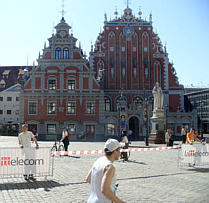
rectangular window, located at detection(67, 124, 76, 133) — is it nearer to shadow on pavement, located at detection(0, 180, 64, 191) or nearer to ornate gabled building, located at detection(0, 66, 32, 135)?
ornate gabled building, located at detection(0, 66, 32, 135)

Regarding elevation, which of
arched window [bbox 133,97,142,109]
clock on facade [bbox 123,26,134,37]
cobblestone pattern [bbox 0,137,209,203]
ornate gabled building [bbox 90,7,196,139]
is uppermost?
clock on facade [bbox 123,26,134,37]

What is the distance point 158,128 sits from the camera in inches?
978

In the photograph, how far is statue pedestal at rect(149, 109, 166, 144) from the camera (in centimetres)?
2456

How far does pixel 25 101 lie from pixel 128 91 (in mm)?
14192

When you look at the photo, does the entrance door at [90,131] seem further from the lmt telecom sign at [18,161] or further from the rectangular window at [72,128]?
the lmt telecom sign at [18,161]

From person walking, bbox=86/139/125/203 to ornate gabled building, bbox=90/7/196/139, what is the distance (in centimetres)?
3548

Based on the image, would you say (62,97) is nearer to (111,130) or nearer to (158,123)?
(111,130)

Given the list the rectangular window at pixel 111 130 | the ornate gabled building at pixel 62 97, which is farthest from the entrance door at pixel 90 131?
the rectangular window at pixel 111 130

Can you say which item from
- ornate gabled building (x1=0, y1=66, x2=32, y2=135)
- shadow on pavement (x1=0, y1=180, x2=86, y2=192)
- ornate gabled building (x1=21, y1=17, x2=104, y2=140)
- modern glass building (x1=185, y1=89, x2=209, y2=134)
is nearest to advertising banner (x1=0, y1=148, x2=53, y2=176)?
shadow on pavement (x1=0, y1=180, x2=86, y2=192)

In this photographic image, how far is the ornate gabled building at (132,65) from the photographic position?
133 ft

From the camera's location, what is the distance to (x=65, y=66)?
123 ft

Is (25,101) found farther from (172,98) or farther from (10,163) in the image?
(10,163)

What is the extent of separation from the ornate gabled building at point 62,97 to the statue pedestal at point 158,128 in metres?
13.1

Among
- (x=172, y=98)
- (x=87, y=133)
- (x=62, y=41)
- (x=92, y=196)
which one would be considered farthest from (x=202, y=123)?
(x=92, y=196)
